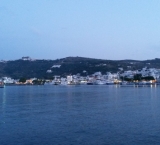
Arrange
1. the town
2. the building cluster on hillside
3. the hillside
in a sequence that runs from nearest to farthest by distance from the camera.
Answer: the town < the building cluster on hillside < the hillside

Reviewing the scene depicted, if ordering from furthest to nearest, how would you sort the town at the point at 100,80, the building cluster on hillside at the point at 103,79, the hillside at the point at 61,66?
1. the hillside at the point at 61,66
2. the building cluster on hillside at the point at 103,79
3. the town at the point at 100,80

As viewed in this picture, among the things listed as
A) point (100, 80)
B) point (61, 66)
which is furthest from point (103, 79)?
point (61, 66)

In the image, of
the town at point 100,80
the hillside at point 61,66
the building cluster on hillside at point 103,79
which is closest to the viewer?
the town at point 100,80

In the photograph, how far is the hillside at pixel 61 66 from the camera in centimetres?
9120

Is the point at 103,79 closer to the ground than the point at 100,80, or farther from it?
farther from it

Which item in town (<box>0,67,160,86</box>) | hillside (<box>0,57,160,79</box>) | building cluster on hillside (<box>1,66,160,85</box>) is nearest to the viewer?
town (<box>0,67,160,86</box>)

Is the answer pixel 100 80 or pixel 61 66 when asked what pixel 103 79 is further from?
pixel 61 66

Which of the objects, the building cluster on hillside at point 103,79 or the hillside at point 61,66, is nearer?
the building cluster on hillside at point 103,79

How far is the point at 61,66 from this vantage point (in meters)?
101

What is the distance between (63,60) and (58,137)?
320 feet

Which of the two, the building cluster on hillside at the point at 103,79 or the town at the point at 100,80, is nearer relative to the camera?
the town at the point at 100,80

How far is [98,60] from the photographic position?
109 meters

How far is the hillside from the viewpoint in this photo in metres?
91.2

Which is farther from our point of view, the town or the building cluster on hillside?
the building cluster on hillside
